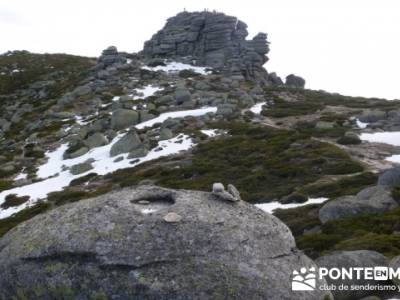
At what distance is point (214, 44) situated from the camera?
91.6 m

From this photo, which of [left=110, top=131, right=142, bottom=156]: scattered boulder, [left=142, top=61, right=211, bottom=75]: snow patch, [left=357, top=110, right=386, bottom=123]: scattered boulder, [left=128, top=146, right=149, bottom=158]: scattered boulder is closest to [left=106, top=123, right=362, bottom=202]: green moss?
[left=128, top=146, right=149, bottom=158]: scattered boulder

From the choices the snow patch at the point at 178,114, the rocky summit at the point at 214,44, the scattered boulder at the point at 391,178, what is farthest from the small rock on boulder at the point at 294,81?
the scattered boulder at the point at 391,178

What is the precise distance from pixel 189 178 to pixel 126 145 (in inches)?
460

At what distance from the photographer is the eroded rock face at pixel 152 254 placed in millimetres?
9016

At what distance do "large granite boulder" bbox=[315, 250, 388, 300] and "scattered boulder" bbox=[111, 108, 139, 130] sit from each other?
134ft

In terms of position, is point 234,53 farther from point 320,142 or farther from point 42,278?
point 42,278

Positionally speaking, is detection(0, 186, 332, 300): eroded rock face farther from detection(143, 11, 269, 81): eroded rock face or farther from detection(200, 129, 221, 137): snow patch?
detection(143, 11, 269, 81): eroded rock face

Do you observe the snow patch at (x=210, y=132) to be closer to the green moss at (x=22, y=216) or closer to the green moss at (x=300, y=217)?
the green moss at (x=22, y=216)

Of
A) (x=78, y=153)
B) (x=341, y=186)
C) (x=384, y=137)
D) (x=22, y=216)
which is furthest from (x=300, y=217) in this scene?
(x=78, y=153)

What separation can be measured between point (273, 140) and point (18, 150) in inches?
1108

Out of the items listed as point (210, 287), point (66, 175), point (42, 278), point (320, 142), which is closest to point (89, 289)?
point (42, 278)

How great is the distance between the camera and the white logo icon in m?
9.66

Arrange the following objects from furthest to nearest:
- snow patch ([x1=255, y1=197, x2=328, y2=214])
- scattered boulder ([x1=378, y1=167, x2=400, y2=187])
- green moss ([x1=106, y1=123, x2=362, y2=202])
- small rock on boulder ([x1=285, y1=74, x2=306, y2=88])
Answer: small rock on boulder ([x1=285, y1=74, x2=306, y2=88]) → green moss ([x1=106, y1=123, x2=362, y2=202]) → snow patch ([x1=255, y1=197, x2=328, y2=214]) → scattered boulder ([x1=378, y1=167, x2=400, y2=187])

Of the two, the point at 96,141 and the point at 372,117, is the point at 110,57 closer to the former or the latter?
the point at 96,141
